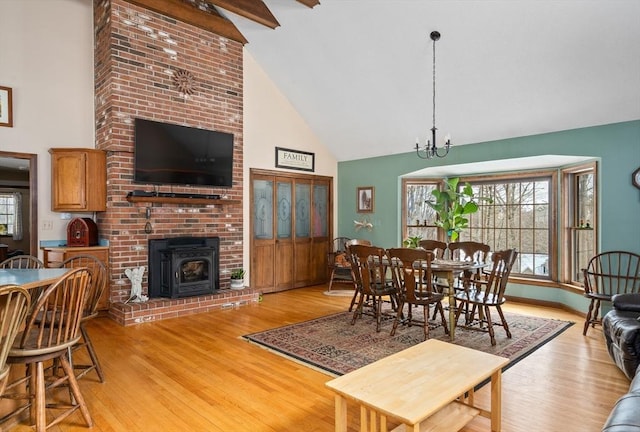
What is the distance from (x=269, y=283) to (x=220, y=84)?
3299mm

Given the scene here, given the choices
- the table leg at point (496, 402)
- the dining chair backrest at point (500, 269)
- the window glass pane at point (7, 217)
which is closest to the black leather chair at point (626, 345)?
the table leg at point (496, 402)

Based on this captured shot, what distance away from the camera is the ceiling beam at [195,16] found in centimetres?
503

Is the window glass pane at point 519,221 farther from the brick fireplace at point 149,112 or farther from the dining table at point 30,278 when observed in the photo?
the dining table at point 30,278

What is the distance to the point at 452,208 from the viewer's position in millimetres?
6402

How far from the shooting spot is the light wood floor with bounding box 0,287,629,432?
240cm

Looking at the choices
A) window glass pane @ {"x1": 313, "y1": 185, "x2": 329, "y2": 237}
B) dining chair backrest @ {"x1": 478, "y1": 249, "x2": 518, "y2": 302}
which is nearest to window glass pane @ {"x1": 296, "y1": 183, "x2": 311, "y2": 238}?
window glass pane @ {"x1": 313, "y1": 185, "x2": 329, "y2": 237}

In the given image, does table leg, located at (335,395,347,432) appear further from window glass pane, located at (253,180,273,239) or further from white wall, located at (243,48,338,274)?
window glass pane, located at (253,180,273,239)

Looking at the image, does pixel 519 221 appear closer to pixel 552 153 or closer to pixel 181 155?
pixel 552 153

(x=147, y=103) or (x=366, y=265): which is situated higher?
(x=147, y=103)

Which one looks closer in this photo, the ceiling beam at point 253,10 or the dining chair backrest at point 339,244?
the ceiling beam at point 253,10

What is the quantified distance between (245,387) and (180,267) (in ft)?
8.76

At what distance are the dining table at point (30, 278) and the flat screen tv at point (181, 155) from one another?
2.26 m

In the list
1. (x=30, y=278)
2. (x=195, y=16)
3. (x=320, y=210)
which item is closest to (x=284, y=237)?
(x=320, y=210)

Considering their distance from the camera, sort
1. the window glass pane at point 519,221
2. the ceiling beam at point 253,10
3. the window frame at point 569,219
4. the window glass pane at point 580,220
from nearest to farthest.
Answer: the ceiling beam at point 253,10
the window glass pane at point 580,220
the window frame at point 569,219
the window glass pane at point 519,221
